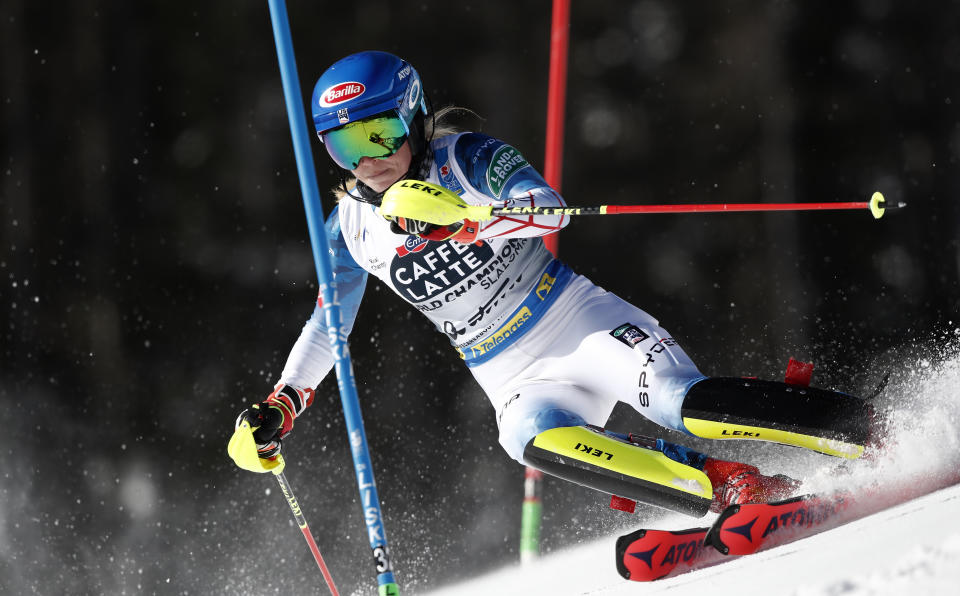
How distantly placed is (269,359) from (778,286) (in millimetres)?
2370

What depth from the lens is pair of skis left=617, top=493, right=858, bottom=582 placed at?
6.04ft

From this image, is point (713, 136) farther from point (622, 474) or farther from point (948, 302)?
point (622, 474)

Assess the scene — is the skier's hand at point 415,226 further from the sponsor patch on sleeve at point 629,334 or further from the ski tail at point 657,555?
the ski tail at point 657,555

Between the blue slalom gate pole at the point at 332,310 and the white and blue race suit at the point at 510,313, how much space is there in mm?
376

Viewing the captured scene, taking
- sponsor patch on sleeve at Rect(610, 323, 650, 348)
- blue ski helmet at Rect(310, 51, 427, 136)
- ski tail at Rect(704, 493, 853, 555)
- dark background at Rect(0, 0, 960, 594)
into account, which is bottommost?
dark background at Rect(0, 0, 960, 594)

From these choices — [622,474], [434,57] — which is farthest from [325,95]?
[434,57]

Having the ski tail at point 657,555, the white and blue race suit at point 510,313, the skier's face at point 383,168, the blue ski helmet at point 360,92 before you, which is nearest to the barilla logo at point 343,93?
the blue ski helmet at point 360,92

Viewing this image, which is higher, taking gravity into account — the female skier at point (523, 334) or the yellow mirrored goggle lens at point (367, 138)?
the yellow mirrored goggle lens at point (367, 138)

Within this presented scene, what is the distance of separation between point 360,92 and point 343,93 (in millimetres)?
40

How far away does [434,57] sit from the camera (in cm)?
442

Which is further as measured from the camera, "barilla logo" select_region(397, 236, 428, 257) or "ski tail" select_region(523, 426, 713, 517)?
"barilla logo" select_region(397, 236, 428, 257)

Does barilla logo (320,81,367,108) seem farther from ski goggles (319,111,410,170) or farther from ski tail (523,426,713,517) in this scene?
ski tail (523,426,713,517)

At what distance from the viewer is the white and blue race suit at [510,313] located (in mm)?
2203

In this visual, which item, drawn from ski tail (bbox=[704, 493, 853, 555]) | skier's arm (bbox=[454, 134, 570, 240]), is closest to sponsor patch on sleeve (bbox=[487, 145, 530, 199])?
skier's arm (bbox=[454, 134, 570, 240])
